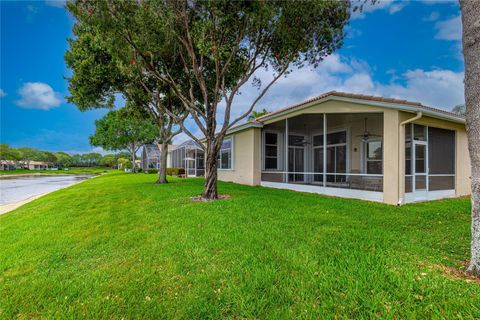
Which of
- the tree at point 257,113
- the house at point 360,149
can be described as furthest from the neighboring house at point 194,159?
the tree at point 257,113

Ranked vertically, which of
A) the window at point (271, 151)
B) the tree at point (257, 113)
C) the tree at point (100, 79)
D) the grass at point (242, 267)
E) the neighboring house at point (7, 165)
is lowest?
the grass at point (242, 267)

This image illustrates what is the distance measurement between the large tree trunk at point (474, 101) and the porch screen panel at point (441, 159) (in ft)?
24.1

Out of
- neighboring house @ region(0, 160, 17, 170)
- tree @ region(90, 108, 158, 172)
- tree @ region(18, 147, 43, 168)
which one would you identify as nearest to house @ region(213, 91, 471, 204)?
tree @ region(90, 108, 158, 172)

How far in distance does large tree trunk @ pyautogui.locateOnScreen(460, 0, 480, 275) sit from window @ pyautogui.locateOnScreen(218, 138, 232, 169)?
513 inches

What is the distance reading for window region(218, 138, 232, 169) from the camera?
51.7 feet

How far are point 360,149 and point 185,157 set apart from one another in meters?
16.8

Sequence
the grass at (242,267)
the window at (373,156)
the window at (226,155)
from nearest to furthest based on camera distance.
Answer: the grass at (242,267), the window at (373,156), the window at (226,155)

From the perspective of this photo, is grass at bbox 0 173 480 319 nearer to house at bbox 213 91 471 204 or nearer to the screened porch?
house at bbox 213 91 471 204

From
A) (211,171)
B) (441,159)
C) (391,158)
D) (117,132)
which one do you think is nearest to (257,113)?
(117,132)

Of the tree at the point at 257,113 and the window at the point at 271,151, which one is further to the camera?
the tree at the point at 257,113

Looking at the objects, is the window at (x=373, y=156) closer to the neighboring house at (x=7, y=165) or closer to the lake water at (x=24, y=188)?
the lake water at (x=24, y=188)

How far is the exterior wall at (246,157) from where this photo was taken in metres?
13.1

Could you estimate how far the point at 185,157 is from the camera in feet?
79.1

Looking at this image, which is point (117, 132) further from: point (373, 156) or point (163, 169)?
point (373, 156)
